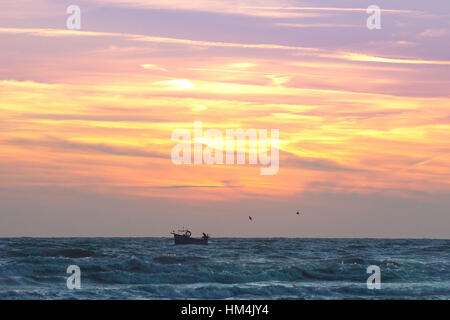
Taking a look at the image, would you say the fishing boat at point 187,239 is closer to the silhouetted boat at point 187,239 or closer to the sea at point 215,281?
the silhouetted boat at point 187,239

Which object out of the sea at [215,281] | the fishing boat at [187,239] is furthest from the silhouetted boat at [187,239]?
the sea at [215,281]

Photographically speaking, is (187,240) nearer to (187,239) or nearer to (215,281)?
(187,239)

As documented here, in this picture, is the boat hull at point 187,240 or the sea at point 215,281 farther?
the boat hull at point 187,240

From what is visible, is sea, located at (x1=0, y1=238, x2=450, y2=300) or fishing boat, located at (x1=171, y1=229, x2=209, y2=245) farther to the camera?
fishing boat, located at (x1=171, y1=229, x2=209, y2=245)

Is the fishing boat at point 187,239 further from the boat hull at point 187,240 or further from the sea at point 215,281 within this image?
the sea at point 215,281

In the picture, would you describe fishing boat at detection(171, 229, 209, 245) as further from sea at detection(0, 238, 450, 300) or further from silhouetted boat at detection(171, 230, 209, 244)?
sea at detection(0, 238, 450, 300)

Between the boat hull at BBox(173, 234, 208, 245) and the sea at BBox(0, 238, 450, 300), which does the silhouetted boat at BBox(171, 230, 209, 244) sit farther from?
the sea at BBox(0, 238, 450, 300)

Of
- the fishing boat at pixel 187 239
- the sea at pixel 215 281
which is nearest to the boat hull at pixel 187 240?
the fishing boat at pixel 187 239

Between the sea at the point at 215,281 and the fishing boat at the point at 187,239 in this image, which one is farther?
the fishing boat at the point at 187,239

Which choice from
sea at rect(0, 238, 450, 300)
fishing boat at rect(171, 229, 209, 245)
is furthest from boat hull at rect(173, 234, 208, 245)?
sea at rect(0, 238, 450, 300)
